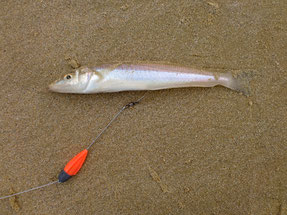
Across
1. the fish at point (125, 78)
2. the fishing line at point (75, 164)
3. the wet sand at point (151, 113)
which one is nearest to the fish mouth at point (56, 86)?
the fish at point (125, 78)

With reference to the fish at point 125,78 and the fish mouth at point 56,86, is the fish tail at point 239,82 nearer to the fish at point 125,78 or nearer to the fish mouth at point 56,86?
Answer: the fish at point 125,78

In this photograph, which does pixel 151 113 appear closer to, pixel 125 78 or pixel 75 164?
pixel 125 78

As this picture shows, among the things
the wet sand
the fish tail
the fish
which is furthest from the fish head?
the fish tail

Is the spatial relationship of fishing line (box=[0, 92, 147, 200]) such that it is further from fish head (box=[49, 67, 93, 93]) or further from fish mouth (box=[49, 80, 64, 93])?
fish mouth (box=[49, 80, 64, 93])

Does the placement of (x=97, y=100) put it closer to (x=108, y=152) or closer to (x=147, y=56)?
(x=108, y=152)

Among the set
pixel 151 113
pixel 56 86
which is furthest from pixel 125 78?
pixel 56 86

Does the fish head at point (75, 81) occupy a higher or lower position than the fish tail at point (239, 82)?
higher
